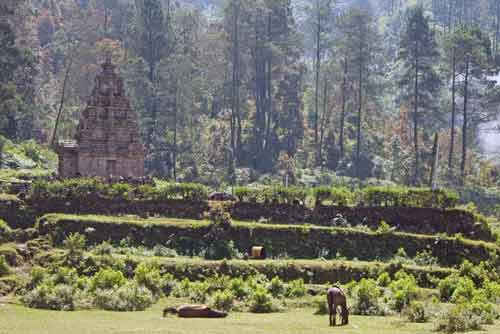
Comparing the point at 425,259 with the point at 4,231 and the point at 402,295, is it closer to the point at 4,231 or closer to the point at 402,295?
the point at 402,295

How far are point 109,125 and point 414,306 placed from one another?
33.4 meters

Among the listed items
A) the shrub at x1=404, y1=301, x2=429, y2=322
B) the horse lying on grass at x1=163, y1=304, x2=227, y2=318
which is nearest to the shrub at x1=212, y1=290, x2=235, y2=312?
the horse lying on grass at x1=163, y1=304, x2=227, y2=318

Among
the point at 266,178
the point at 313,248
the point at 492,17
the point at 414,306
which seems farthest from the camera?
the point at 492,17

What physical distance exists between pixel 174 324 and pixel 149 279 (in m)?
8.61

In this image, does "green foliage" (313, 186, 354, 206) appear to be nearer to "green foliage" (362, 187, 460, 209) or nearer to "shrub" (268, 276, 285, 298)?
"green foliage" (362, 187, 460, 209)

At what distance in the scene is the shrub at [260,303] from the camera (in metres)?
33.9

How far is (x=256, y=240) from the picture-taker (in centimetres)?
4691

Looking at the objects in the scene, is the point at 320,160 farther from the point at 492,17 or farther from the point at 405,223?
the point at 492,17

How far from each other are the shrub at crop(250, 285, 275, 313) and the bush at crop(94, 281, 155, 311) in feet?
11.8

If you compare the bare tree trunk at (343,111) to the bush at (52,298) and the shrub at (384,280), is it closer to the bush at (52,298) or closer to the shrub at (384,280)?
the shrub at (384,280)

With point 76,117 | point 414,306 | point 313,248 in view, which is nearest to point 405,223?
point 313,248

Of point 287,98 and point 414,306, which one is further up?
point 287,98

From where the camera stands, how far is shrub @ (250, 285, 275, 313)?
33.9m

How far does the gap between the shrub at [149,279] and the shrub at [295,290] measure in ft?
15.9
